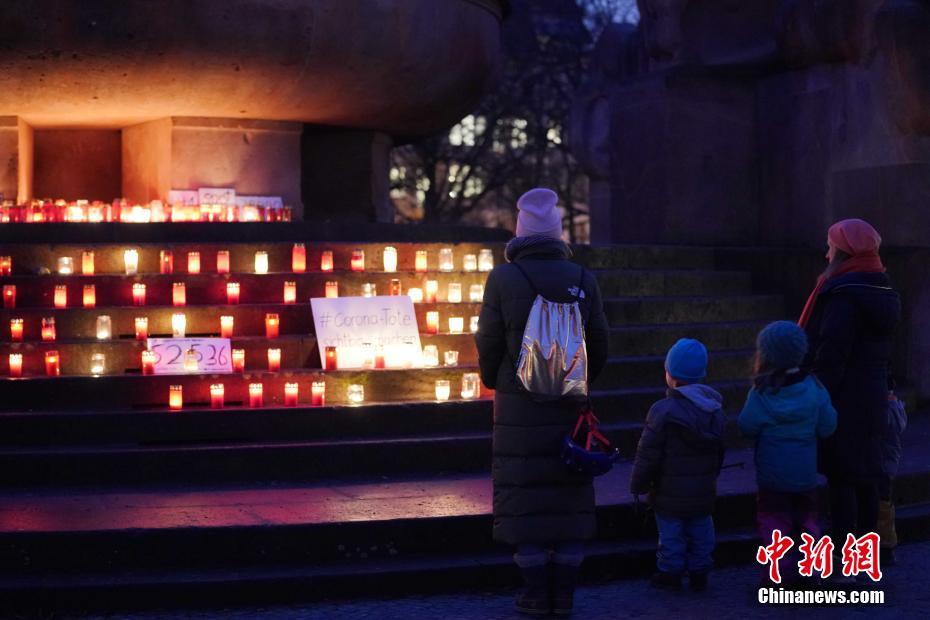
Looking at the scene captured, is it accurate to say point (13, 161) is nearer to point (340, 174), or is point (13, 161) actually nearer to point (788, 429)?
point (340, 174)

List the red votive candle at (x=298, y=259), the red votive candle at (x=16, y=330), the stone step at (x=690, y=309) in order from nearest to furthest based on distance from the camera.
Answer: the red votive candle at (x=16, y=330) < the red votive candle at (x=298, y=259) < the stone step at (x=690, y=309)

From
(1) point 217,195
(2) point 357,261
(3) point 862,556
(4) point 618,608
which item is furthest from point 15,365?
(3) point 862,556

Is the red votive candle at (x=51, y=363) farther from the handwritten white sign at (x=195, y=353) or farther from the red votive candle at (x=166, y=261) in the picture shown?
the red votive candle at (x=166, y=261)

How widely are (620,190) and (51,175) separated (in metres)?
5.21

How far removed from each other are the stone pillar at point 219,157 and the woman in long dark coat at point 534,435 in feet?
19.7

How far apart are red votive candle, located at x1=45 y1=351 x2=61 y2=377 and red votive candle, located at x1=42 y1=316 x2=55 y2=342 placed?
24 cm

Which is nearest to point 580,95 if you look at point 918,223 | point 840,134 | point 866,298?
point 840,134

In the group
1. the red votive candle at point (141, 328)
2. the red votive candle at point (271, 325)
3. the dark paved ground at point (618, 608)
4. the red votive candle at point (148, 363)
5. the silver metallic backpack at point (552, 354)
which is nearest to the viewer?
the silver metallic backpack at point (552, 354)

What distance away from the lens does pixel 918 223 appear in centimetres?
1061

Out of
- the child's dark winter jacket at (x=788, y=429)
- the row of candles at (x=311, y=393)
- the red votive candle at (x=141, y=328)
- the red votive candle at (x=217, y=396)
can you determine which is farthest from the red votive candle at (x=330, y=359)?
the child's dark winter jacket at (x=788, y=429)

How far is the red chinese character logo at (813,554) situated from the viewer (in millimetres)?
6121

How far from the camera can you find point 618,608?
19.9 feet

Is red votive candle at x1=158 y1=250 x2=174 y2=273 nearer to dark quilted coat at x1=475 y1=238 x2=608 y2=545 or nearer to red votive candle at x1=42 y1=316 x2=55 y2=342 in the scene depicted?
red votive candle at x1=42 y1=316 x2=55 y2=342

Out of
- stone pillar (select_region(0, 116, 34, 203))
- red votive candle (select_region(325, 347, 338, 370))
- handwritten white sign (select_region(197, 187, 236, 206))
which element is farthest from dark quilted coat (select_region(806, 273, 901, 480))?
stone pillar (select_region(0, 116, 34, 203))
